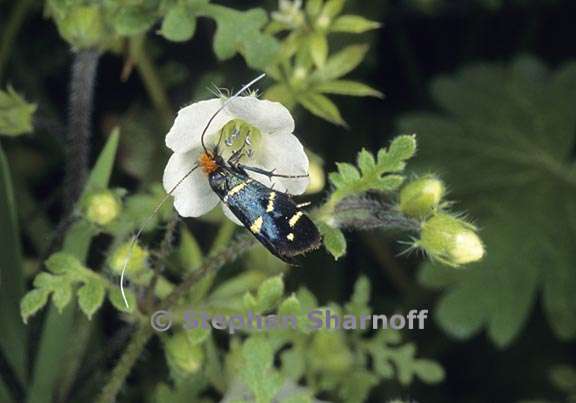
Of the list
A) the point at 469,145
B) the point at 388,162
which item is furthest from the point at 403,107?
the point at 388,162

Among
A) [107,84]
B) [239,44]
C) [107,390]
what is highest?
[239,44]

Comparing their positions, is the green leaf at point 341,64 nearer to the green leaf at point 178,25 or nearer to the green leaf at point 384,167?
the green leaf at point 178,25

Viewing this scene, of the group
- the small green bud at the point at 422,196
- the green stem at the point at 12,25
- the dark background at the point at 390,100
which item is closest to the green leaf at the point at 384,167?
the small green bud at the point at 422,196

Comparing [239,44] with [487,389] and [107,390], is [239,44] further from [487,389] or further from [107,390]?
[487,389]

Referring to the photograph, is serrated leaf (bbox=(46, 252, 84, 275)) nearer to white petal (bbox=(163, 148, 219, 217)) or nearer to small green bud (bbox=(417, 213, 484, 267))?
white petal (bbox=(163, 148, 219, 217))
